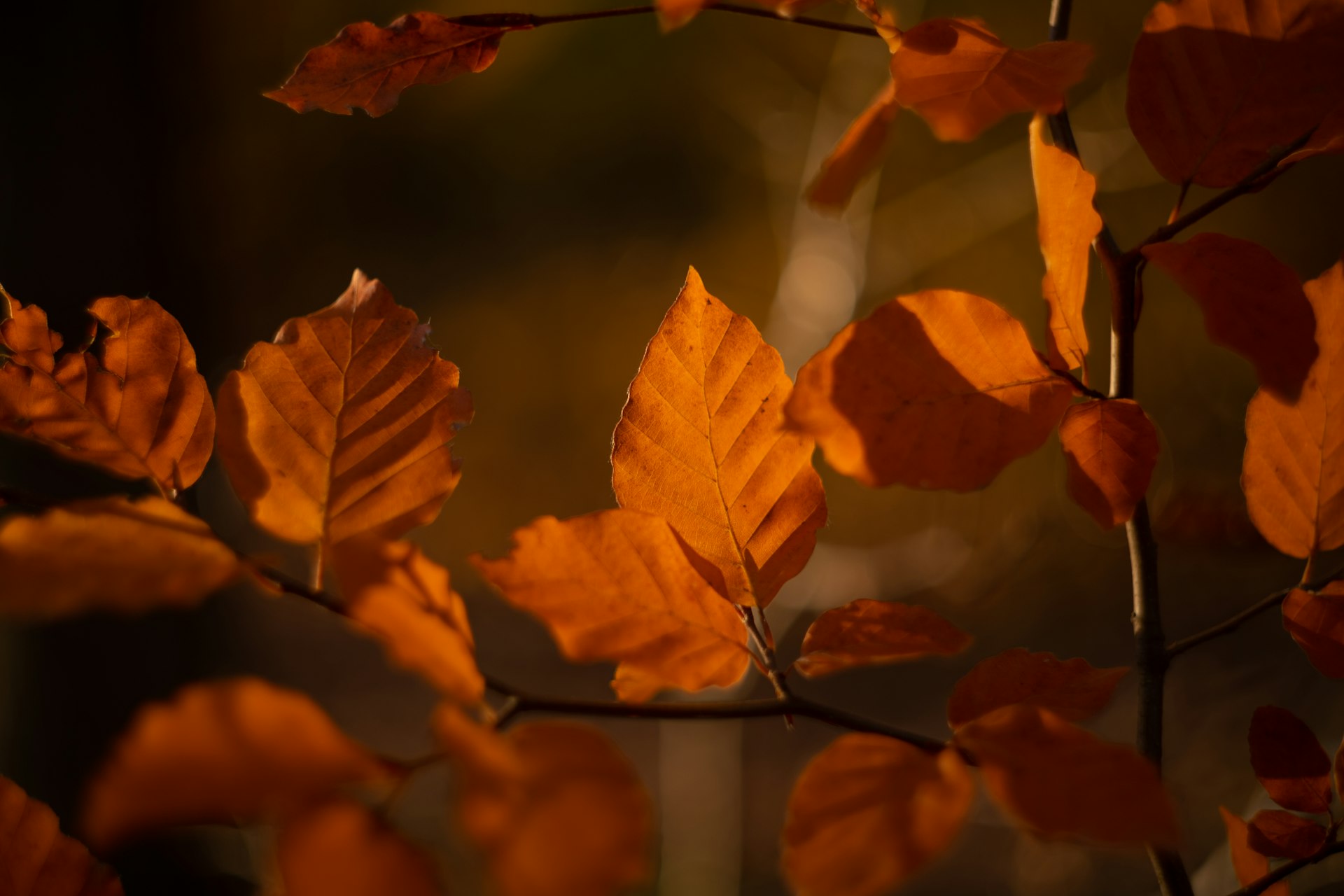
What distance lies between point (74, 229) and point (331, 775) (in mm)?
1303

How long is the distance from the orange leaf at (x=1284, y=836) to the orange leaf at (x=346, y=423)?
27 centimetres

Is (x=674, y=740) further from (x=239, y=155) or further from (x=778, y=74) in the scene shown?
(x=239, y=155)

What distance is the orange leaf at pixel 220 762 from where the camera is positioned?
124 millimetres

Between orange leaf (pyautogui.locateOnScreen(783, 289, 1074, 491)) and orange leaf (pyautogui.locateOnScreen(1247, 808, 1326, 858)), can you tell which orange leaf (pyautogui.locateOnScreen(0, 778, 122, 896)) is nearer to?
orange leaf (pyautogui.locateOnScreen(783, 289, 1074, 491))

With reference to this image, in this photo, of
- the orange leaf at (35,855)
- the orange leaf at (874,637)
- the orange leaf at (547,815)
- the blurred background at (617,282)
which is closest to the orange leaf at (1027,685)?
the orange leaf at (874,637)

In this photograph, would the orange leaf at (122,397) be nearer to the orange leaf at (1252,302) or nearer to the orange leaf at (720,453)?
the orange leaf at (720,453)

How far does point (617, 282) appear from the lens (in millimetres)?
1664

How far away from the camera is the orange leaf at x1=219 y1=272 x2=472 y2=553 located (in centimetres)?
23

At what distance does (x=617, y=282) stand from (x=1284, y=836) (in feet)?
4.84

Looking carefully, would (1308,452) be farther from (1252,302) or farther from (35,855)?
(35,855)

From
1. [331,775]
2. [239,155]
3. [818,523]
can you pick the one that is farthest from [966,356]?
[239,155]

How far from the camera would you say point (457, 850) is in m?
1.53

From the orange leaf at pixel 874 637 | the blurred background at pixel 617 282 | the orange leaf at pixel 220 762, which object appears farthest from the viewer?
the blurred background at pixel 617 282

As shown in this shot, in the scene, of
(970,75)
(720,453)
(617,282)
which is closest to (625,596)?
(720,453)
